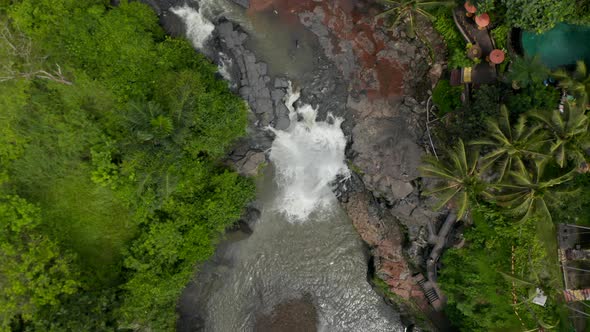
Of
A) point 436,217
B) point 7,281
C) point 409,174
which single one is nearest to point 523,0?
point 409,174

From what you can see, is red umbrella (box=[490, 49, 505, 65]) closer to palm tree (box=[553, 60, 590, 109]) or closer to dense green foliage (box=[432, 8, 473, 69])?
dense green foliage (box=[432, 8, 473, 69])

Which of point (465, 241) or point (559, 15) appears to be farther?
point (465, 241)

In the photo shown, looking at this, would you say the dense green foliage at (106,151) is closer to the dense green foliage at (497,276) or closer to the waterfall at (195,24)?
the waterfall at (195,24)

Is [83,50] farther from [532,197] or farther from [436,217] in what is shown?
[532,197]

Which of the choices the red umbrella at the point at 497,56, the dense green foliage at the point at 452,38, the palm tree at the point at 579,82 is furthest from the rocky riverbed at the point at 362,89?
the palm tree at the point at 579,82

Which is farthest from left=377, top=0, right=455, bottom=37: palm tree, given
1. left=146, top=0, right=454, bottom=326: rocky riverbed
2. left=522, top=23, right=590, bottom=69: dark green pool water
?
left=522, top=23, right=590, bottom=69: dark green pool water

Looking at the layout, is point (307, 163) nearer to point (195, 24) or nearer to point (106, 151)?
point (195, 24)

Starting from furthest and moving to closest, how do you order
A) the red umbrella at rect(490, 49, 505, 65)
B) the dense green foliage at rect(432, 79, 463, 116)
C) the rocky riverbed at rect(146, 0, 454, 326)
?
the rocky riverbed at rect(146, 0, 454, 326) < the dense green foliage at rect(432, 79, 463, 116) < the red umbrella at rect(490, 49, 505, 65)
